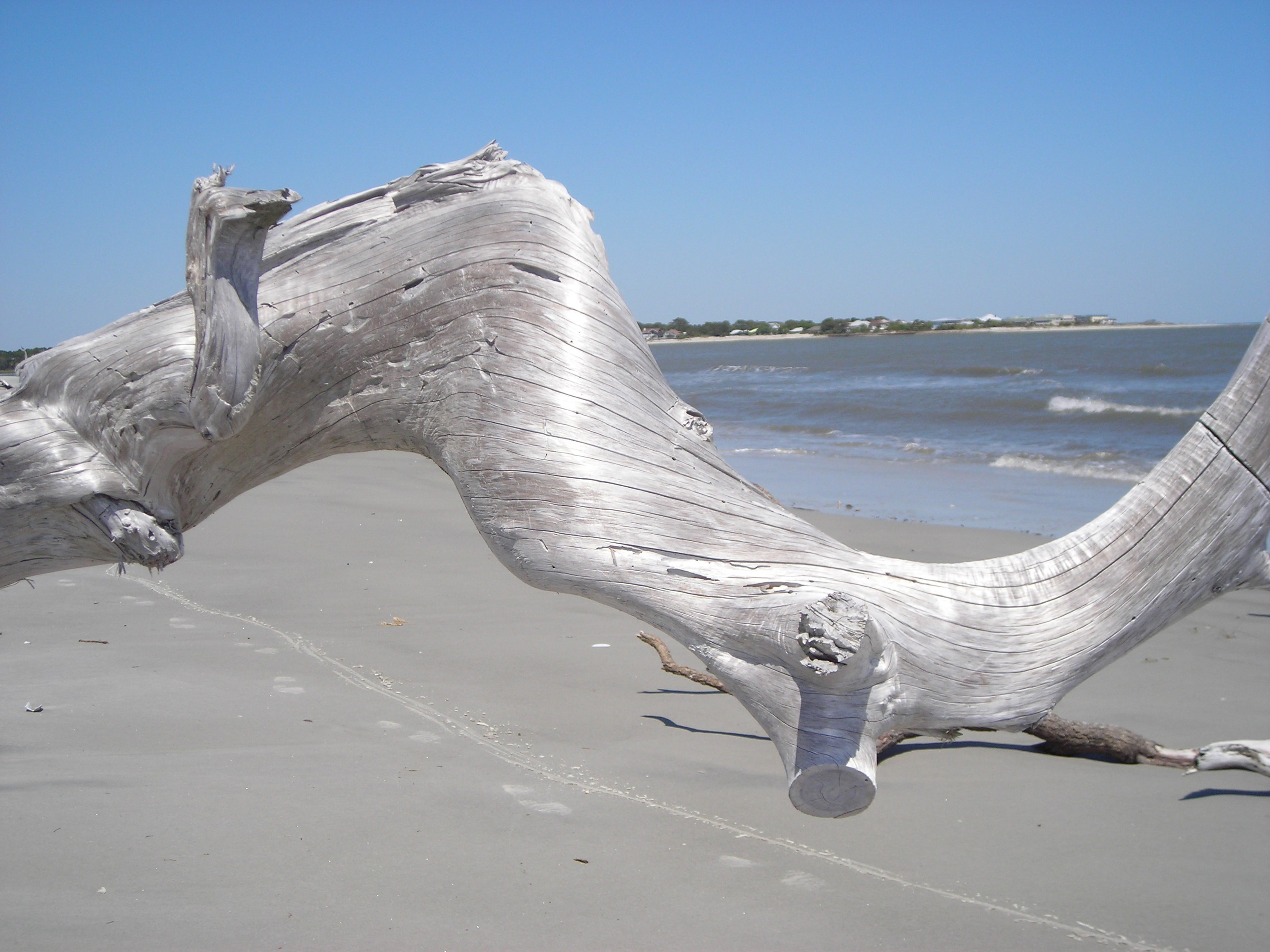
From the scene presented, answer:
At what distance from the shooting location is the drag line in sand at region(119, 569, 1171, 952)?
2.85 meters

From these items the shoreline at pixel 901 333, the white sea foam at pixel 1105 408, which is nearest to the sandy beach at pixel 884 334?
the shoreline at pixel 901 333

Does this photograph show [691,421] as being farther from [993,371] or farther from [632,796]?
[993,371]

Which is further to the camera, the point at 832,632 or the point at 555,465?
the point at 555,465

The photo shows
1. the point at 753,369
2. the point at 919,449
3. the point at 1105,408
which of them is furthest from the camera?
the point at 753,369

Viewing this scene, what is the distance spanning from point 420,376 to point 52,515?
0.86m

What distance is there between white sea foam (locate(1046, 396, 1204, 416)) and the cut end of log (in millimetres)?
19741

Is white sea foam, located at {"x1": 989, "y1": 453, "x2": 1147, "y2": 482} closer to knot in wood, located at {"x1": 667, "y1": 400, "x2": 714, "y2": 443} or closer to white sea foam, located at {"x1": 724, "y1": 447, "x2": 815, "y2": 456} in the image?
white sea foam, located at {"x1": 724, "y1": 447, "x2": 815, "y2": 456}

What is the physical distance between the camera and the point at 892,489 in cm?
1268

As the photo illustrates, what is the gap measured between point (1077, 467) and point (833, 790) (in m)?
13.9

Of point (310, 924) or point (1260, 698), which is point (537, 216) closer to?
point (310, 924)

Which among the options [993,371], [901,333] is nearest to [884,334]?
[901,333]

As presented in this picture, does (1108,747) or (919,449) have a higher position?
(919,449)

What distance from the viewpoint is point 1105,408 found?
20641mm

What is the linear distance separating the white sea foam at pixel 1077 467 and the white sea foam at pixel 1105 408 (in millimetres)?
5570
